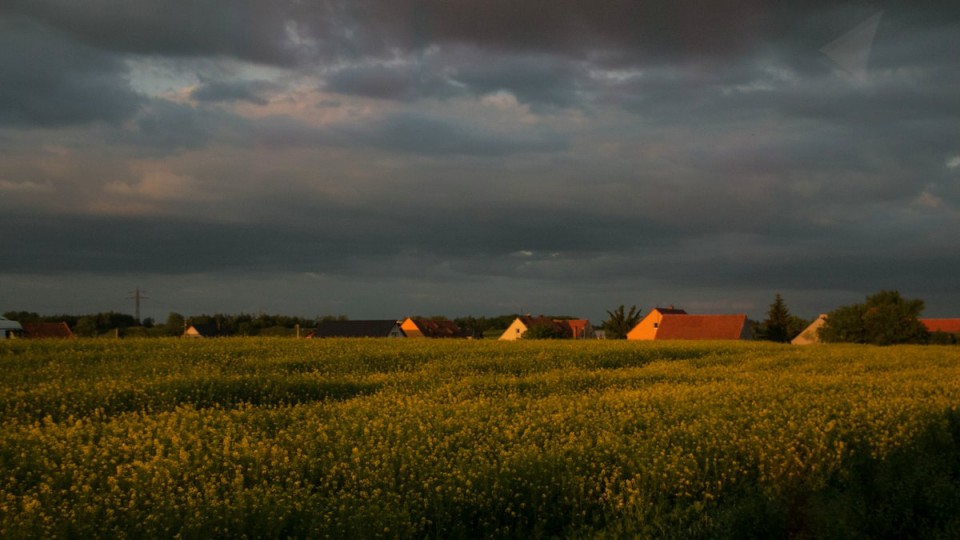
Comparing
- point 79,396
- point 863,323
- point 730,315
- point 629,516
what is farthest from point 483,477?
point 730,315

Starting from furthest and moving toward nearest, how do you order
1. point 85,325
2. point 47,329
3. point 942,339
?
point 85,325 → point 942,339 → point 47,329

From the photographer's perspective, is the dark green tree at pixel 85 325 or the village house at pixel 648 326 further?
the village house at pixel 648 326

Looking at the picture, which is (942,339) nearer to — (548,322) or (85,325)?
(548,322)

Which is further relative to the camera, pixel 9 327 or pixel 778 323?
pixel 778 323

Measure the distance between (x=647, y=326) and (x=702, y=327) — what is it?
341 inches

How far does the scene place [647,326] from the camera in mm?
88000

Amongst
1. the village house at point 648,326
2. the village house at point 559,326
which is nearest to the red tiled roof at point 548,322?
the village house at point 559,326

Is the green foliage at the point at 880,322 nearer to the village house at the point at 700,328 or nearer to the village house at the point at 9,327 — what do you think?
the village house at the point at 700,328

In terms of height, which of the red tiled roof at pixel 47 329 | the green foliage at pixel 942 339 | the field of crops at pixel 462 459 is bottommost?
the green foliage at pixel 942 339

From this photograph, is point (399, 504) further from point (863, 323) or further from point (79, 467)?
point (863, 323)

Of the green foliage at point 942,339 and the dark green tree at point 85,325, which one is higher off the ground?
the dark green tree at point 85,325

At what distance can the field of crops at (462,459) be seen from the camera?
27.9ft

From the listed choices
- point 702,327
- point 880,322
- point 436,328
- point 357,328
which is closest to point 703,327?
point 702,327

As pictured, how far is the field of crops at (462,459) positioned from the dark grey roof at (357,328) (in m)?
73.9
